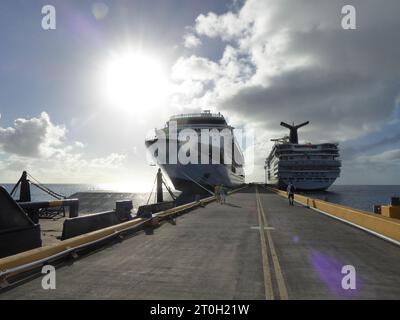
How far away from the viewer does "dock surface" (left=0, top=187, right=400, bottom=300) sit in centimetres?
572

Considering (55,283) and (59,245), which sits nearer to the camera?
A: (55,283)

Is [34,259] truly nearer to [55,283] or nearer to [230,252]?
[55,283]

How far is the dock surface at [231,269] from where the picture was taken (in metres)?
5.72

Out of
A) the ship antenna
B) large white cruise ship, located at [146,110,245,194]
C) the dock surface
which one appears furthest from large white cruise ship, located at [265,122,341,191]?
the dock surface

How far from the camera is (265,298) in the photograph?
17.9ft

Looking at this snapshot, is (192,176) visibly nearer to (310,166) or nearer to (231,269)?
(231,269)

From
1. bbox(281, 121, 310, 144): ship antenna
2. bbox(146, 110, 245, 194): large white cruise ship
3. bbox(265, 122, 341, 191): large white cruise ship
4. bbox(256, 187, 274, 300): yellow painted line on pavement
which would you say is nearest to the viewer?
bbox(256, 187, 274, 300): yellow painted line on pavement

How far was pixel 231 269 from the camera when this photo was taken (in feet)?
24.0

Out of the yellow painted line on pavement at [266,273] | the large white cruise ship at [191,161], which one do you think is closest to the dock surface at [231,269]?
the yellow painted line on pavement at [266,273]

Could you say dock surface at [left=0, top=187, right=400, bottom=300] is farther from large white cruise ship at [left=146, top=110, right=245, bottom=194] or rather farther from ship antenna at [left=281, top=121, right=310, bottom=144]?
ship antenna at [left=281, top=121, right=310, bottom=144]

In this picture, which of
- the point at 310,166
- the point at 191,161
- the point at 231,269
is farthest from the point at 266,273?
the point at 310,166

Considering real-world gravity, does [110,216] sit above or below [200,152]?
below
